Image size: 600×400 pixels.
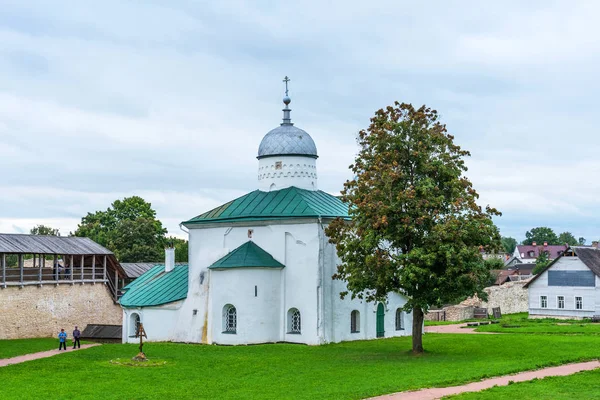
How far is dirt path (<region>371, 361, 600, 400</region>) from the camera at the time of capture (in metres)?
17.6

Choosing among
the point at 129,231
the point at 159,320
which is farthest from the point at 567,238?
the point at 159,320

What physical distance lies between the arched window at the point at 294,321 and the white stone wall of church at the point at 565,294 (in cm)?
2280

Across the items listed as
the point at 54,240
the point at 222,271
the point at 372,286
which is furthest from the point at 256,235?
the point at 54,240

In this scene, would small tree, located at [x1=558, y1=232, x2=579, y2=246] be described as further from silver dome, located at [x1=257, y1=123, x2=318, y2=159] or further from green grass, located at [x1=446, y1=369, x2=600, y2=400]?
green grass, located at [x1=446, y1=369, x2=600, y2=400]

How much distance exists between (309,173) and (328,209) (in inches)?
129

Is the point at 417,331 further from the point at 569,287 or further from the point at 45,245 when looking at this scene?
the point at 45,245

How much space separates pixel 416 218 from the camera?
85.1ft

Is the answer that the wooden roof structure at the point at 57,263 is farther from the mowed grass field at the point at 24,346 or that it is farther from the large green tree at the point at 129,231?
the large green tree at the point at 129,231

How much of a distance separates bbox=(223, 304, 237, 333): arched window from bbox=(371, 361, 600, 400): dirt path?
1502cm

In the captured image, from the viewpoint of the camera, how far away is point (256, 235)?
34906mm

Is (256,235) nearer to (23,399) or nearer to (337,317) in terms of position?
(337,317)

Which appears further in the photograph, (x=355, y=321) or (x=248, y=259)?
(x=355, y=321)

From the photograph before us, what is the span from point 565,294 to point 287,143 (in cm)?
2284

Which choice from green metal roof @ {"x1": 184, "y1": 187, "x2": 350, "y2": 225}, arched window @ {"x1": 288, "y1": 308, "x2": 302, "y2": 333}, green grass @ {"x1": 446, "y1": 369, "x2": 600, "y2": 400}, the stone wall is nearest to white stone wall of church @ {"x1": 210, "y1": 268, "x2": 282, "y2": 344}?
arched window @ {"x1": 288, "y1": 308, "x2": 302, "y2": 333}
